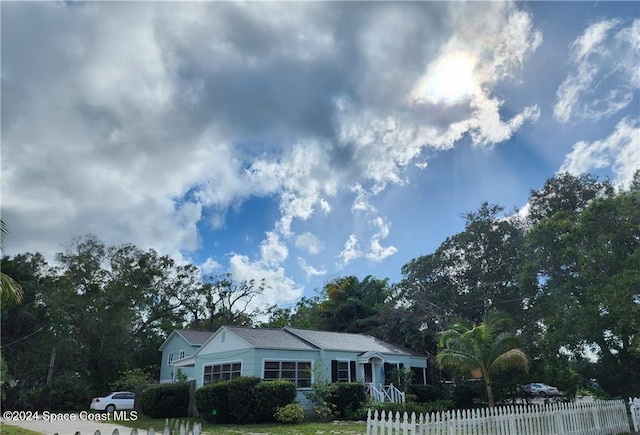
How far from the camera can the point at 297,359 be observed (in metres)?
23.5

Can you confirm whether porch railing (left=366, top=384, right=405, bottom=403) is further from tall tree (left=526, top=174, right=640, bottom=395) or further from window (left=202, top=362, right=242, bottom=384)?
tall tree (left=526, top=174, right=640, bottom=395)

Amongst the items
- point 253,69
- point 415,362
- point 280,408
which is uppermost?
point 253,69

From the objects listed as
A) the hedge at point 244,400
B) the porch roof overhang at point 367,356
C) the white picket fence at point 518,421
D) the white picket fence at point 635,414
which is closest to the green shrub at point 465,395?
the porch roof overhang at point 367,356

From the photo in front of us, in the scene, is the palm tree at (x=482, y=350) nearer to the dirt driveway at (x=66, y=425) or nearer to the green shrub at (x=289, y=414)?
the green shrub at (x=289, y=414)

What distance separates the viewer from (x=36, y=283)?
99.2 feet

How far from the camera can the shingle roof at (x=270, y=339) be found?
22.9m

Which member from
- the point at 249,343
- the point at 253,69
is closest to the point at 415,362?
the point at 249,343

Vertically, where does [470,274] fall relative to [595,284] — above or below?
→ above

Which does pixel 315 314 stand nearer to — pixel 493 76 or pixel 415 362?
pixel 415 362

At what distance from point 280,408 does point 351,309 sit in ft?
65.4

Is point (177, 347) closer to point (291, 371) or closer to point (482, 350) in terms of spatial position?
point (291, 371)

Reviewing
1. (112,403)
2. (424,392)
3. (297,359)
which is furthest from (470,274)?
(112,403)

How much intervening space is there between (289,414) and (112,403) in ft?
42.4

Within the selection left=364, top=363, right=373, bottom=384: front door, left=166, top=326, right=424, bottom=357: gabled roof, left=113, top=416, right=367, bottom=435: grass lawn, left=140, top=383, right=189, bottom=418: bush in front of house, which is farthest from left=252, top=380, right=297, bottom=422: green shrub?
left=364, top=363, right=373, bottom=384: front door
